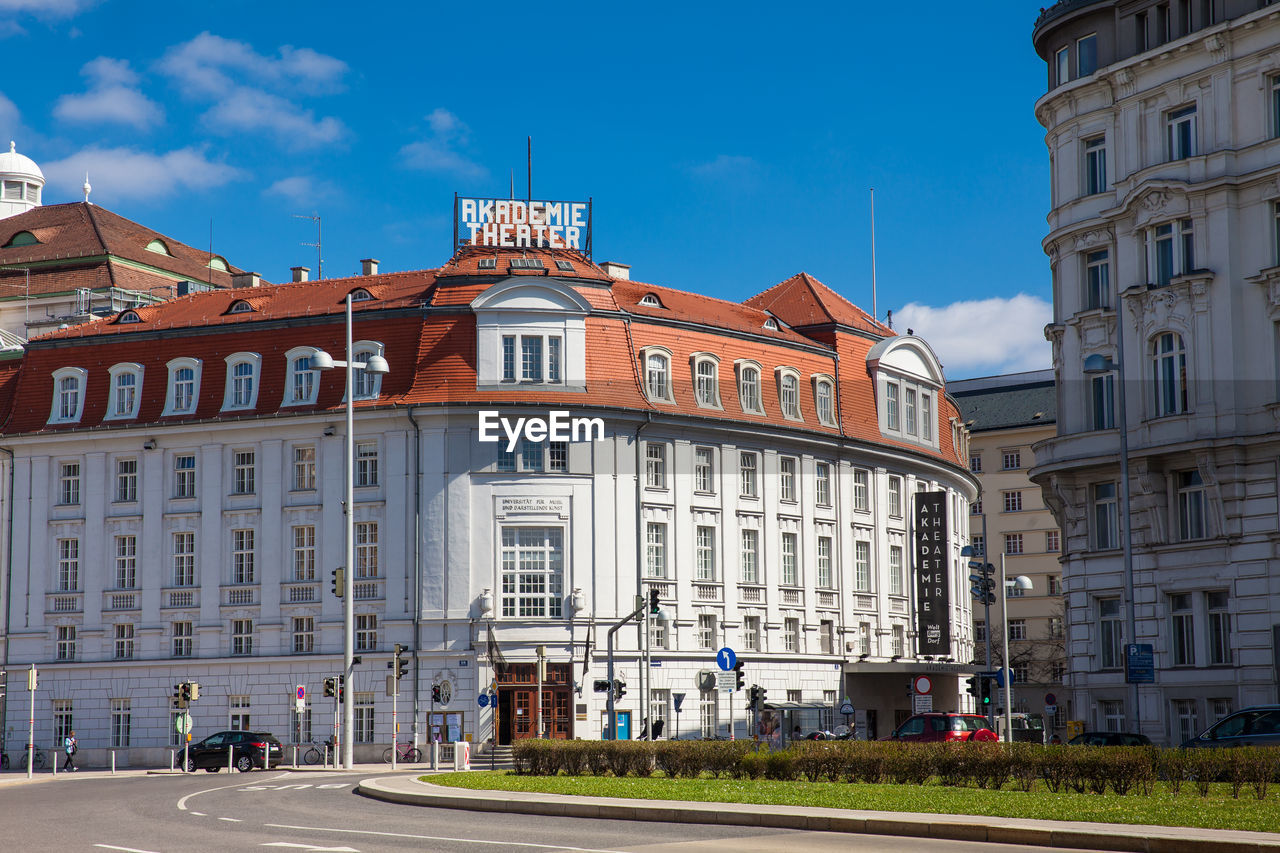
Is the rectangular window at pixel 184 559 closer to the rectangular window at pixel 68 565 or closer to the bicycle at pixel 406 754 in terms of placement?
the rectangular window at pixel 68 565

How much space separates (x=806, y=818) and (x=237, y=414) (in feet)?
147

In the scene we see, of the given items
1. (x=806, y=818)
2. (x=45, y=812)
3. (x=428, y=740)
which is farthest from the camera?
(x=428, y=740)

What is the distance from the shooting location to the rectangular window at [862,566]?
7044cm

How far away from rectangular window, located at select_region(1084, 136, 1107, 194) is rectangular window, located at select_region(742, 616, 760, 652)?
950 inches

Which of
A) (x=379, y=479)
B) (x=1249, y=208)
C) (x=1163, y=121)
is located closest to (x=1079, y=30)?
(x=1163, y=121)

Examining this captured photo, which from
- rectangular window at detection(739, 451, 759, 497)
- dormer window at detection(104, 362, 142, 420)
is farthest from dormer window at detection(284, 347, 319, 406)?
rectangular window at detection(739, 451, 759, 497)

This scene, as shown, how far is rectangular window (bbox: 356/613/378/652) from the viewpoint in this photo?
61125mm

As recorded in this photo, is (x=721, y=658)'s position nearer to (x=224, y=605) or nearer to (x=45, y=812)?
(x=45, y=812)

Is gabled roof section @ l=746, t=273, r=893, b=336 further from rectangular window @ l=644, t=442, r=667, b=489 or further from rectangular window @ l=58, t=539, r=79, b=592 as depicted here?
rectangular window @ l=58, t=539, r=79, b=592

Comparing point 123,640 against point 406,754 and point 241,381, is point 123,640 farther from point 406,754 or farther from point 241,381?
point 406,754

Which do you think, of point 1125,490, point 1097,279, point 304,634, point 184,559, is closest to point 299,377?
point 184,559

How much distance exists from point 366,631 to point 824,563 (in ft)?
67.3

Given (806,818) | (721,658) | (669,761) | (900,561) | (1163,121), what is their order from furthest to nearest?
(900,561) < (1163,121) < (721,658) < (669,761) < (806,818)

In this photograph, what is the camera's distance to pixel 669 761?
3297 cm
